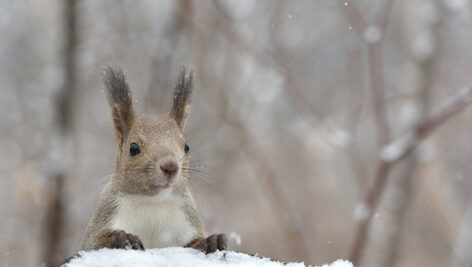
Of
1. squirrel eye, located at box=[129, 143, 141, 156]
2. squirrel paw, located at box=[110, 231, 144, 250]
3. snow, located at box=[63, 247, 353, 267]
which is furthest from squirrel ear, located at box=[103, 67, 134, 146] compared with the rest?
snow, located at box=[63, 247, 353, 267]

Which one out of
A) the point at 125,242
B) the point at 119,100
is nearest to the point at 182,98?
the point at 119,100

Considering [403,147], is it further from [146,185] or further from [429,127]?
[146,185]

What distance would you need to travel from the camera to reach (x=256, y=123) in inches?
251

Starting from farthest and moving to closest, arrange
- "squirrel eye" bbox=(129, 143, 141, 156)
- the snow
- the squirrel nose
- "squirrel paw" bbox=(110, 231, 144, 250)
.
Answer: "squirrel eye" bbox=(129, 143, 141, 156), the squirrel nose, "squirrel paw" bbox=(110, 231, 144, 250), the snow

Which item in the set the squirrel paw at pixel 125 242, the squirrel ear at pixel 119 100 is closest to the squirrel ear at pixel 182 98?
the squirrel ear at pixel 119 100

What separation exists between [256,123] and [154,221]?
434cm

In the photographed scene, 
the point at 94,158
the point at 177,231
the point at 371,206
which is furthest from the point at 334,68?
the point at 177,231

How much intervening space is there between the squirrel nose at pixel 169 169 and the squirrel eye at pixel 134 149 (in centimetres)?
20

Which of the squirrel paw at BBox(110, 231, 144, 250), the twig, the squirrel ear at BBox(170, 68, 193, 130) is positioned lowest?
the squirrel paw at BBox(110, 231, 144, 250)

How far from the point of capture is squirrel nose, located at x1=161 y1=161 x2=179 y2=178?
203cm

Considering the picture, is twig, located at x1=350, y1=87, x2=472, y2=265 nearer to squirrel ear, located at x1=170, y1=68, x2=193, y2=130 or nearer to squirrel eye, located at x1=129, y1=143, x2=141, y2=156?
squirrel ear, located at x1=170, y1=68, x2=193, y2=130

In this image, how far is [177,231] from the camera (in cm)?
213

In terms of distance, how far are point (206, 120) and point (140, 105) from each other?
33.4 inches

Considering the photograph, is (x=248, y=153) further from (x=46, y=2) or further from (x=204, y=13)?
(x=46, y=2)
